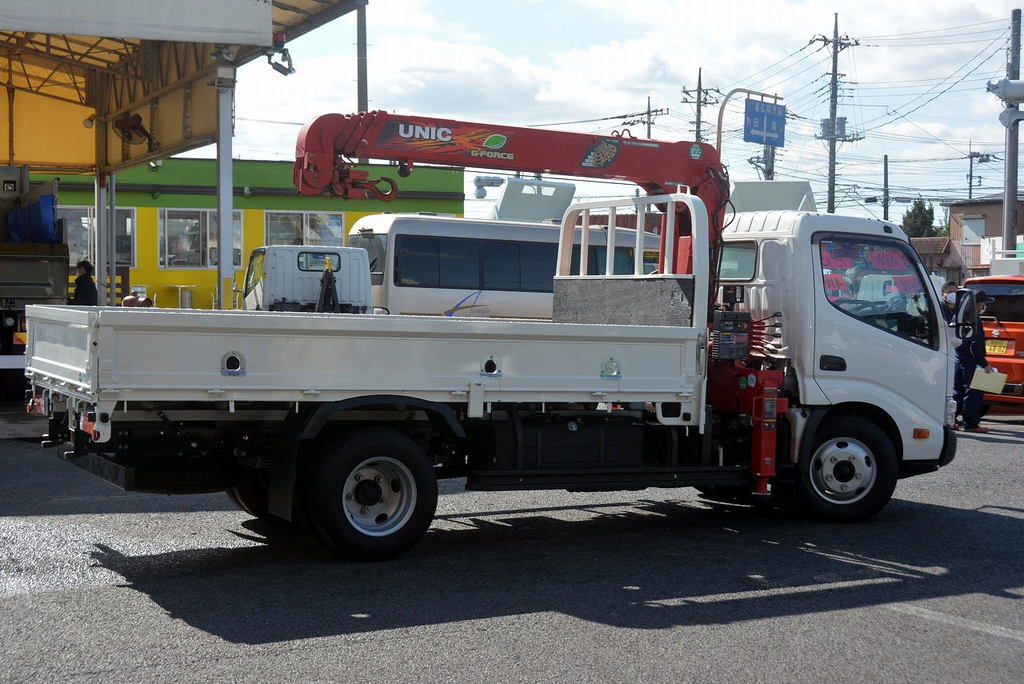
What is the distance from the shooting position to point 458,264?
20984 millimetres

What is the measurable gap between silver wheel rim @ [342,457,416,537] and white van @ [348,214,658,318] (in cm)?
1307

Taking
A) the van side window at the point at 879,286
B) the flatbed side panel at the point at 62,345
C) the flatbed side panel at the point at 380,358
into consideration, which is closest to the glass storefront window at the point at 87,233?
the flatbed side panel at the point at 62,345

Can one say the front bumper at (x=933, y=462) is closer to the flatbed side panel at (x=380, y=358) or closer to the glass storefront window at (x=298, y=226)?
the flatbed side panel at (x=380, y=358)

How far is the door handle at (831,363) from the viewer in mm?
8906

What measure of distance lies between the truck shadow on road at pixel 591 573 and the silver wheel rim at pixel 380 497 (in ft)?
0.81

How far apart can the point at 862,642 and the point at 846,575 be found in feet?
4.98

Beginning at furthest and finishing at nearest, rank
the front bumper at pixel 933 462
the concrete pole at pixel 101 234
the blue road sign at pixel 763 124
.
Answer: the blue road sign at pixel 763 124, the concrete pole at pixel 101 234, the front bumper at pixel 933 462

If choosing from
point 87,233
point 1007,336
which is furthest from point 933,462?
point 87,233

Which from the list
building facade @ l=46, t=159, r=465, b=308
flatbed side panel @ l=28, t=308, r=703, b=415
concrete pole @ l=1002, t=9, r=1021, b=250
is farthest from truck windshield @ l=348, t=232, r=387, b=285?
concrete pole @ l=1002, t=9, r=1021, b=250

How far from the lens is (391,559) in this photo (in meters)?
7.38

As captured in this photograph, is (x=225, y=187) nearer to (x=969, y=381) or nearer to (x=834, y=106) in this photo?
(x=969, y=381)

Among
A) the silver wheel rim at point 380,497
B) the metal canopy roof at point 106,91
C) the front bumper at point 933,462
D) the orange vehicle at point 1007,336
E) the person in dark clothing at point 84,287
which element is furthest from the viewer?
the person in dark clothing at point 84,287

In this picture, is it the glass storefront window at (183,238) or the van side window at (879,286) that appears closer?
the van side window at (879,286)

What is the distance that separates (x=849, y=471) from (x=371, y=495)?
3837 millimetres
